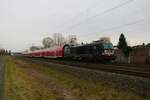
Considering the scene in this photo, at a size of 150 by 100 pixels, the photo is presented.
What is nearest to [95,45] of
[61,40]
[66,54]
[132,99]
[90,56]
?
[90,56]

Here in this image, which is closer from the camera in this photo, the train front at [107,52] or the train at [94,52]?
the train front at [107,52]

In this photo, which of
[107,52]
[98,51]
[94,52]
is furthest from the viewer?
[94,52]

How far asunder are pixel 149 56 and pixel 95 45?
10.5m

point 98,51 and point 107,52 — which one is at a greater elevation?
point 98,51

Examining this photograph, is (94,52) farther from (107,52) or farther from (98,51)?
(107,52)

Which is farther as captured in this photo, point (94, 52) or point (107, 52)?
point (94, 52)

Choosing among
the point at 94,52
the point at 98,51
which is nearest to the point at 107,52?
the point at 98,51

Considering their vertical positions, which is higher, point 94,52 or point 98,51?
point 98,51

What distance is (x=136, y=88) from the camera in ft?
37.1

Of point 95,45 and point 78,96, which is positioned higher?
point 95,45

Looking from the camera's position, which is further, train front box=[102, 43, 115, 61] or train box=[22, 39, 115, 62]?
train box=[22, 39, 115, 62]

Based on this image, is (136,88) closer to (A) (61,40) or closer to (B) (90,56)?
(B) (90,56)

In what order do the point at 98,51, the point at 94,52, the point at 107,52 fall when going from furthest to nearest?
the point at 94,52 → the point at 98,51 → the point at 107,52

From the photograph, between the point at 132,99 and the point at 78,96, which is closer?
the point at 132,99
